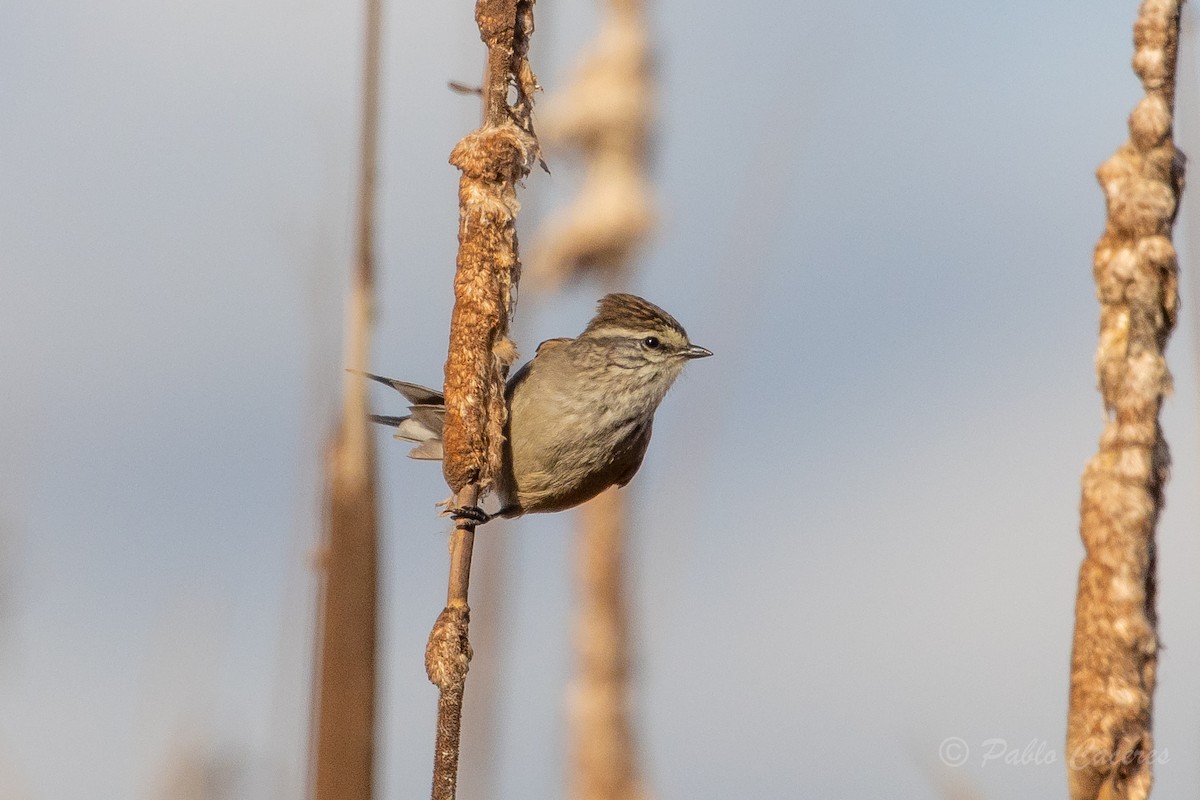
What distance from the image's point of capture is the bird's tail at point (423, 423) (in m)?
3.46

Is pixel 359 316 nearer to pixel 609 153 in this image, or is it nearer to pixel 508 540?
pixel 508 540

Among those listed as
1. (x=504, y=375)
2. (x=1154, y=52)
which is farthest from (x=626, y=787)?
(x=1154, y=52)

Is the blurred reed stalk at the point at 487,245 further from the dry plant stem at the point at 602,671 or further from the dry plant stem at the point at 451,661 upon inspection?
the dry plant stem at the point at 602,671

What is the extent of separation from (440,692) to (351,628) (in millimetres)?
190

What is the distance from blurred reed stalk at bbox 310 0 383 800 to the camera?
5.63 feet

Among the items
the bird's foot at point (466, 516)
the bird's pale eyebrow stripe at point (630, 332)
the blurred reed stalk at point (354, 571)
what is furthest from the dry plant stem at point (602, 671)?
the blurred reed stalk at point (354, 571)

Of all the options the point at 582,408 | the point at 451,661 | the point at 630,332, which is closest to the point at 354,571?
the point at 451,661

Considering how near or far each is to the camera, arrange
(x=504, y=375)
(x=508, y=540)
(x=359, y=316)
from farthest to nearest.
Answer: (x=508, y=540), (x=504, y=375), (x=359, y=316)

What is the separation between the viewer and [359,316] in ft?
6.59

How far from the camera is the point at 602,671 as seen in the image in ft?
10.4

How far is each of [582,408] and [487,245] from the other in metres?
1.24

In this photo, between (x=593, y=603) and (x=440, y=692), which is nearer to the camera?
(x=440, y=692)

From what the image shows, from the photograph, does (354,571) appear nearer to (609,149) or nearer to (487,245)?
(487,245)

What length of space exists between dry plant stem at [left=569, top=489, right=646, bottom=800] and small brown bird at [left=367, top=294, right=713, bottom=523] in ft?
0.56
